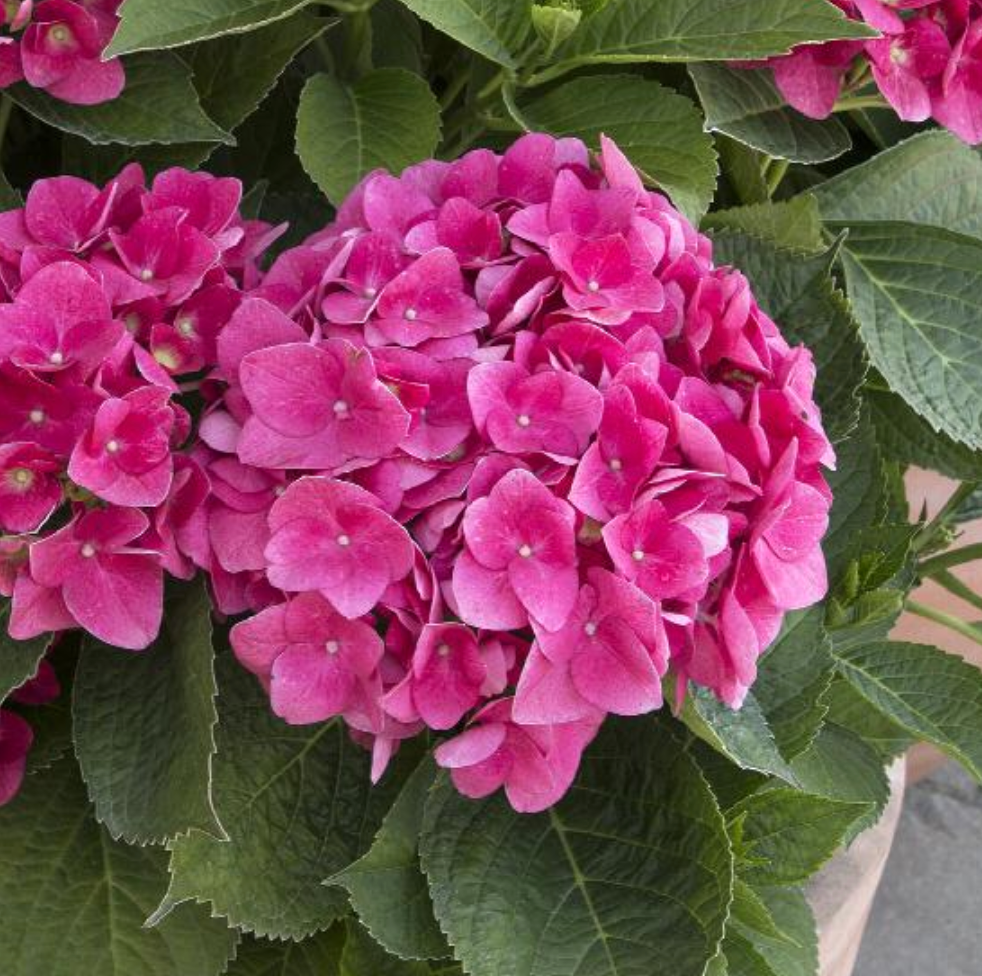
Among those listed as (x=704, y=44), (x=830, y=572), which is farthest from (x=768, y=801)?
(x=704, y=44)

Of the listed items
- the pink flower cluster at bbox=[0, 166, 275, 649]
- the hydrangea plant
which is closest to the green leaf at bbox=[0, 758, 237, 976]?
the hydrangea plant

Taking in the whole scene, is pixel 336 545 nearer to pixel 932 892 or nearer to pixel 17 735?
pixel 17 735

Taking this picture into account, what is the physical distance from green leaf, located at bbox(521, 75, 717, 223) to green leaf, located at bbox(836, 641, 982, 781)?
333 millimetres

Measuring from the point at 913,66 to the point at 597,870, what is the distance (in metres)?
0.47

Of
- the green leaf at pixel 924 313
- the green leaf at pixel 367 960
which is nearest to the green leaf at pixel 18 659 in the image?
the green leaf at pixel 367 960

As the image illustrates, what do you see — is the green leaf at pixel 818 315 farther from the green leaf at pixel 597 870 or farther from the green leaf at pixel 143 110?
the green leaf at pixel 143 110

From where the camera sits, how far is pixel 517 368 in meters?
0.63

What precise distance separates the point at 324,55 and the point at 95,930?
544mm

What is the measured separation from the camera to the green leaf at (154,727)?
2.15ft

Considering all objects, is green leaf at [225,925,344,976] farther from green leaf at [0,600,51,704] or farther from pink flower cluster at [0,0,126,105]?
pink flower cluster at [0,0,126,105]

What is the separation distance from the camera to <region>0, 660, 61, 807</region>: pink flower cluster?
2.66ft

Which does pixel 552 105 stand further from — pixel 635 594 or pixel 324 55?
pixel 635 594

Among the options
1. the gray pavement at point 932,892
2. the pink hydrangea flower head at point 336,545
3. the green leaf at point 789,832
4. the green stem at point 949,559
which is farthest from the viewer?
the gray pavement at point 932,892

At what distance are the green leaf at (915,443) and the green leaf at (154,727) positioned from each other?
51 cm
